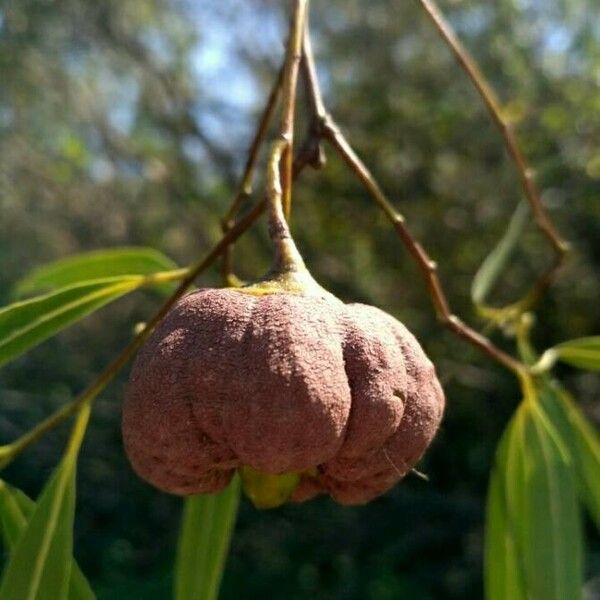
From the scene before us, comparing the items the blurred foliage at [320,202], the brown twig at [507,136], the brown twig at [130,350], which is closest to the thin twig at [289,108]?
the brown twig at [130,350]

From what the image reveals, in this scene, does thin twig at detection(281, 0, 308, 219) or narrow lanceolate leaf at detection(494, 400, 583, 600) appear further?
narrow lanceolate leaf at detection(494, 400, 583, 600)

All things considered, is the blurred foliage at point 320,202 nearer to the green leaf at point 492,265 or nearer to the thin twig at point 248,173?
the green leaf at point 492,265

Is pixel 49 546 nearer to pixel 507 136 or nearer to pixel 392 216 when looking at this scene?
pixel 392 216

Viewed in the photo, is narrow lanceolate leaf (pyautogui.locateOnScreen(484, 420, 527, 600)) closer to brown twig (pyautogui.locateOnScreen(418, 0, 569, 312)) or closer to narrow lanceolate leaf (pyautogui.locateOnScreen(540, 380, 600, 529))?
narrow lanceolate leaf (pyautogui.locateOnScreen(540, 380, 600, 529))

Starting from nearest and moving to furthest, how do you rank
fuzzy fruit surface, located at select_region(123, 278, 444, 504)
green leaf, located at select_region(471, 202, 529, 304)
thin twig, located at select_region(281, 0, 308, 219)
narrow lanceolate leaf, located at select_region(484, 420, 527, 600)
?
1. fuzzy fruit surface, located at select_region(123, 278, 444, 504)
2. thin twig, located at select_region(281, 0, 308, 219)
3. narrow lanceolate leaf, located at select_region(484, 420, 527, 600)
4. green leaf, located at select_region(471, 202, 529, 304)

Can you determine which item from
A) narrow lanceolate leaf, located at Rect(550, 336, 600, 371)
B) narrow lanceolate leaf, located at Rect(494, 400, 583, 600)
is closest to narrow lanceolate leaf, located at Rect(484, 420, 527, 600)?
narrow lanceolate leaf, located at Rect(494, 400, 583, 600)

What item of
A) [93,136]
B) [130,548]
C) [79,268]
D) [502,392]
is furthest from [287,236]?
[93,136]

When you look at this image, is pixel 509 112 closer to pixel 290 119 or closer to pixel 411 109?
pixel 290 119
